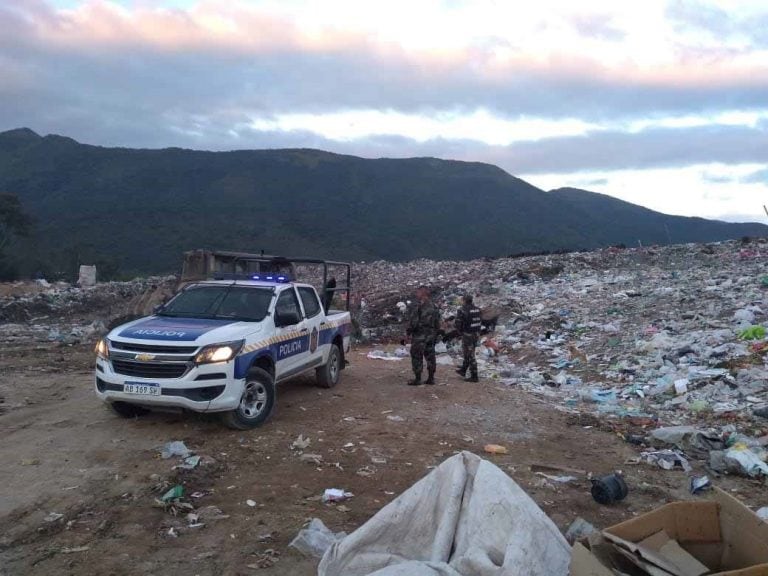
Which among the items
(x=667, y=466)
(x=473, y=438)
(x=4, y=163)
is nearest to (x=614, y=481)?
(x=667, y=466)

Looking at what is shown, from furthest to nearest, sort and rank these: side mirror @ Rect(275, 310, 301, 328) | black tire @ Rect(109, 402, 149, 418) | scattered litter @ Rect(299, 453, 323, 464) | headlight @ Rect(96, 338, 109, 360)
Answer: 1. side mirror @ Rect(275, 310, 301, 328)
2. black tire @ Rect(109, 402, 149, 418)
3. headlight @ Rect(96, 338, 109, 360)
4. scattered litter @ Rect(299, 453, 323, 464)

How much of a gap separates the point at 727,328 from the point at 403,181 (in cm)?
7834

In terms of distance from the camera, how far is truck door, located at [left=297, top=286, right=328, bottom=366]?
28.5 ft

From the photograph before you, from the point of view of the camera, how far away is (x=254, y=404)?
282 inches

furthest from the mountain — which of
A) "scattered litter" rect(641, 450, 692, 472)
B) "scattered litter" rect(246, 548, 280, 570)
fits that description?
"scattered litter" rect(246, 548, 280, 570)

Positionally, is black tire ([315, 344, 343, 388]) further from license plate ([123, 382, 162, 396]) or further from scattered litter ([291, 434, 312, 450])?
license plate ([123, 382, 162, 396])

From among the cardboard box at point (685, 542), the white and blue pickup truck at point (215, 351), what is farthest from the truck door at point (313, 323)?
the cardboard box at point (685, 542)

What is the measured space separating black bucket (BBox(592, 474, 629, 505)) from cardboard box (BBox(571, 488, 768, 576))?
8.11 ft

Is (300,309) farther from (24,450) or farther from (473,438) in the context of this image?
(24,450)

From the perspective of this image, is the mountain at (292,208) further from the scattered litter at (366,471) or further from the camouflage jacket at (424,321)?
the scattered litter at (366,471)

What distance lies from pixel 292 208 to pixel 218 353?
225 ft

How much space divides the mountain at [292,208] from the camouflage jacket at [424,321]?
150 ft

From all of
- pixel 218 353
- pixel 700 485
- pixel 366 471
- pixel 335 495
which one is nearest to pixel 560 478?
pixel 700 485

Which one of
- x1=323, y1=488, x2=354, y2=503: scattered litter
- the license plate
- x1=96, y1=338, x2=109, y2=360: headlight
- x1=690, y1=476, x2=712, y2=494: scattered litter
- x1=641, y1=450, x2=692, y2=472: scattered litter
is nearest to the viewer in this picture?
x1=323, y1=488, x2=354, y2=503: scattered litter
